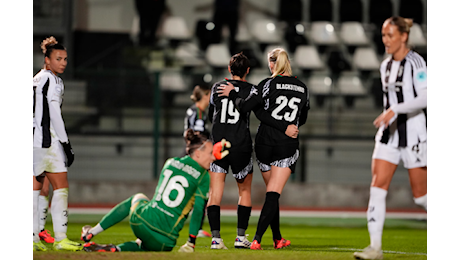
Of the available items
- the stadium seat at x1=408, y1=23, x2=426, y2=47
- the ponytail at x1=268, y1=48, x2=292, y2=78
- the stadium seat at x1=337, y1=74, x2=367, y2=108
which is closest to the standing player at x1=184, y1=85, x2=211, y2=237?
the ponytail at x1=268, y1=48, x2=292, y2=78

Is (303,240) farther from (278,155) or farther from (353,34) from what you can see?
(353,34)

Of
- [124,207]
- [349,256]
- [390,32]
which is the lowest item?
[349,256]

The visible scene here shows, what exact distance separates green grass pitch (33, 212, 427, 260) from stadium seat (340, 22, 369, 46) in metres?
10.9

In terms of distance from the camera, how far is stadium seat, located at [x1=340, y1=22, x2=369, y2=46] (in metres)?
21.7

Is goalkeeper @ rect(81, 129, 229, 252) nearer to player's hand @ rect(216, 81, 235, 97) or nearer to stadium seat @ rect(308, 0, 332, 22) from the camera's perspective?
player's hand @ rect(216, 81, 235, 97)

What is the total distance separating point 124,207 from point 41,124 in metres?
1.31

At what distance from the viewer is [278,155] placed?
645cm

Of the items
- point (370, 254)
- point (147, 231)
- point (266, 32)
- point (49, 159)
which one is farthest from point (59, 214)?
point (266, 32)

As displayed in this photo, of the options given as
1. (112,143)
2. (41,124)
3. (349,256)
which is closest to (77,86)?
(112,143)

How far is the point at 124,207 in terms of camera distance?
17.5 feet

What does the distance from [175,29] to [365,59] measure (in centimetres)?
687

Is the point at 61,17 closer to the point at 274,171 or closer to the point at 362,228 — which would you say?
the point at 362,228
